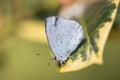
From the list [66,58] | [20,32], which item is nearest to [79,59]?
[66,58]
